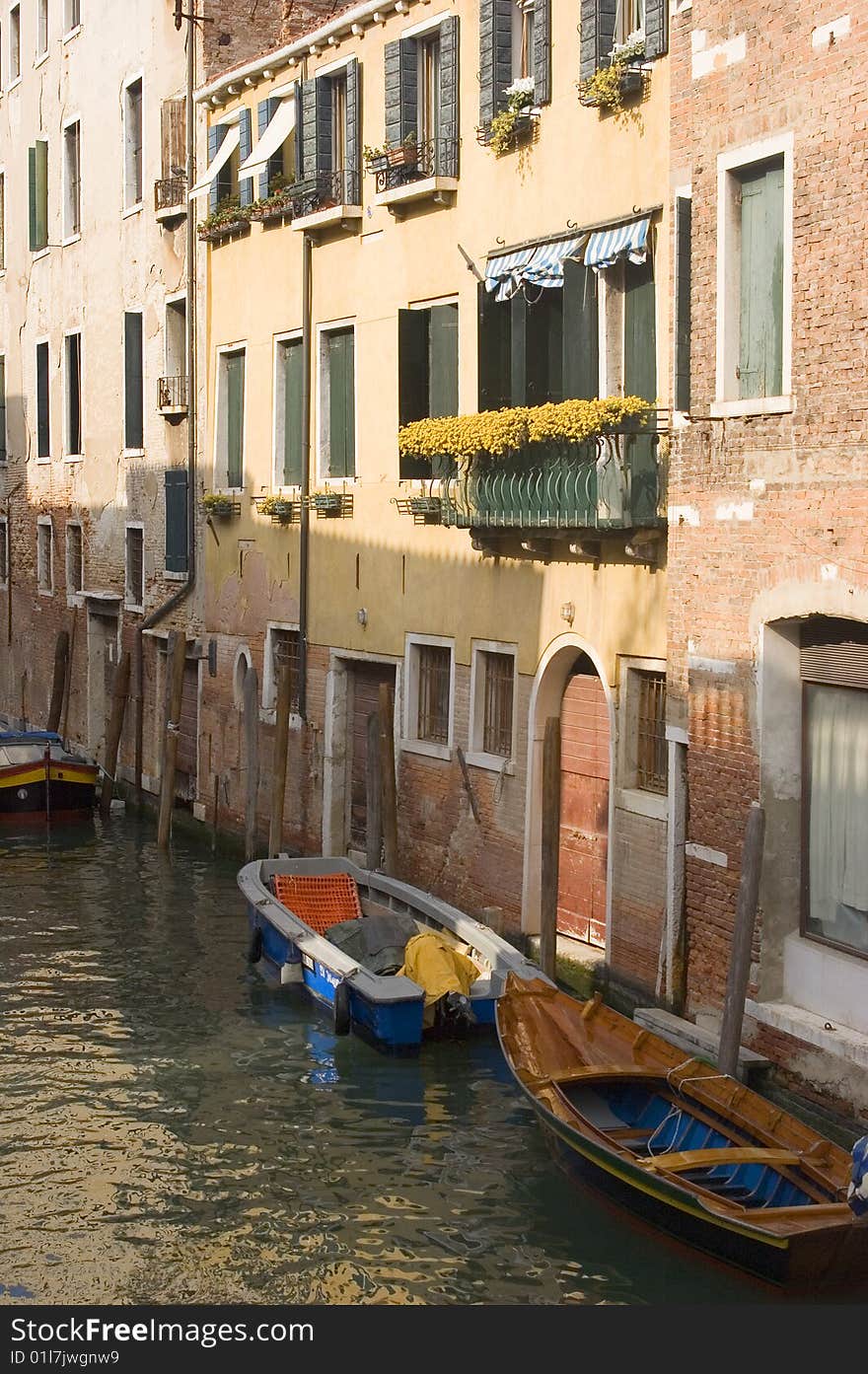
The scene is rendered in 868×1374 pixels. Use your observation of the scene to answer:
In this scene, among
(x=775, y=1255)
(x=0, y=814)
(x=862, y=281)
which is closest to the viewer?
(x=775, y=1255)

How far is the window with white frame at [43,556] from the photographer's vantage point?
26047 mm

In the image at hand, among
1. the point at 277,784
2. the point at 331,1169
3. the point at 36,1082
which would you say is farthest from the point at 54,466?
the point at 331,1169

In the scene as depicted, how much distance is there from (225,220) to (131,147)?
409 centimetres

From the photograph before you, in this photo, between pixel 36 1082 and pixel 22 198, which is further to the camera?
pixel 22 198

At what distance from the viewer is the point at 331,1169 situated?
372 inches

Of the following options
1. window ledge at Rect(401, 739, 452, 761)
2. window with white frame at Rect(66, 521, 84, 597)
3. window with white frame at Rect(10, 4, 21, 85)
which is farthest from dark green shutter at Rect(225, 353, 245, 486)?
window with white frame at Rect(10, 4, 21, 85)

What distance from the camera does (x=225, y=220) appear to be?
18.1m

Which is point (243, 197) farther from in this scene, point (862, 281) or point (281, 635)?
point (862, 281)

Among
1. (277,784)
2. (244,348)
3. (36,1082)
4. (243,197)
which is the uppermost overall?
(243,197)

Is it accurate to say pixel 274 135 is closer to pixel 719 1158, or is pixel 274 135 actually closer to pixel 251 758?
pixel 251 758

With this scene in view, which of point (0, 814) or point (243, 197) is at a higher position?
point (243, 197)

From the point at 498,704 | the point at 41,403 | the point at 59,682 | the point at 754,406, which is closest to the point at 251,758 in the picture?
the point at 498,704

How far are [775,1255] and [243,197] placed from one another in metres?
12.8

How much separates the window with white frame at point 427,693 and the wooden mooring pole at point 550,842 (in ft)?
10.1
